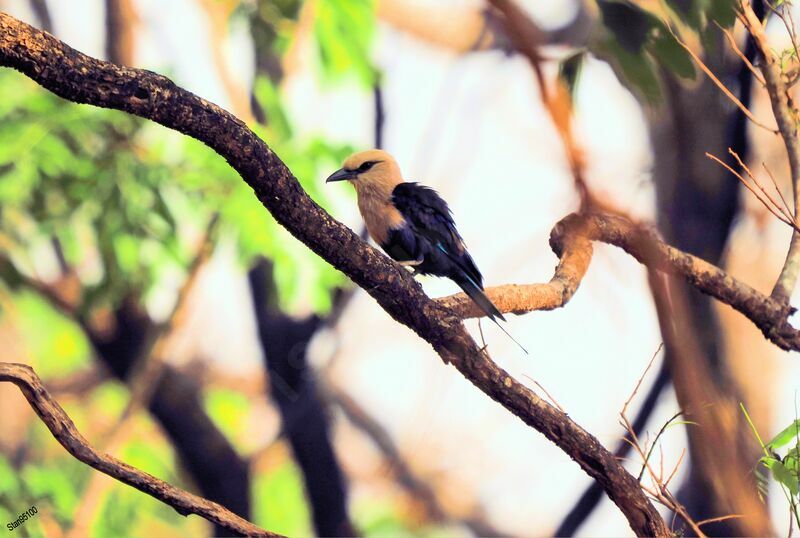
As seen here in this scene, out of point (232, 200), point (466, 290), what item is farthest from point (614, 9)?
point (232, 200)

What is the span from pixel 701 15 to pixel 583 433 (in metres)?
0.81

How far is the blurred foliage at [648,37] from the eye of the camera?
5.02 feet

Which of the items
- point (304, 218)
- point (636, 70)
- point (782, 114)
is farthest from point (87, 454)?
point (782, 114)

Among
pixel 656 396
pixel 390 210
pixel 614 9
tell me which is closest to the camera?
pixel 614 9

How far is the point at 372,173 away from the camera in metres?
2.67

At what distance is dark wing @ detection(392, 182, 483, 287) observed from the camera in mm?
2352

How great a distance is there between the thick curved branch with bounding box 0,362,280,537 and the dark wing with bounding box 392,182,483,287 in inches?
39.7

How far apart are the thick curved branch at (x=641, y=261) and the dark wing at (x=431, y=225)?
0.22 metres

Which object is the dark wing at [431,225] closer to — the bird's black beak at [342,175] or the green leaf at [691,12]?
the bird's black beak at [342,175]

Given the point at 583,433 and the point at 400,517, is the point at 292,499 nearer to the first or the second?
the point at 400,517

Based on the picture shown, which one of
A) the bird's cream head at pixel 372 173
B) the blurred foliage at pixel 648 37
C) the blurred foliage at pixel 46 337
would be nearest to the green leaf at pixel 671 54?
the blurred foliage at pixel 648 37

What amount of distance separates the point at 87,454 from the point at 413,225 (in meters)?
1.23

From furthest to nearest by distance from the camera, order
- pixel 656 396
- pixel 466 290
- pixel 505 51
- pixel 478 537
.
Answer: pixel 478 537 < pixel 505 51 < pixel 656 396 < pixel 466 290

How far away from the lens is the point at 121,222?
353 centimetres
